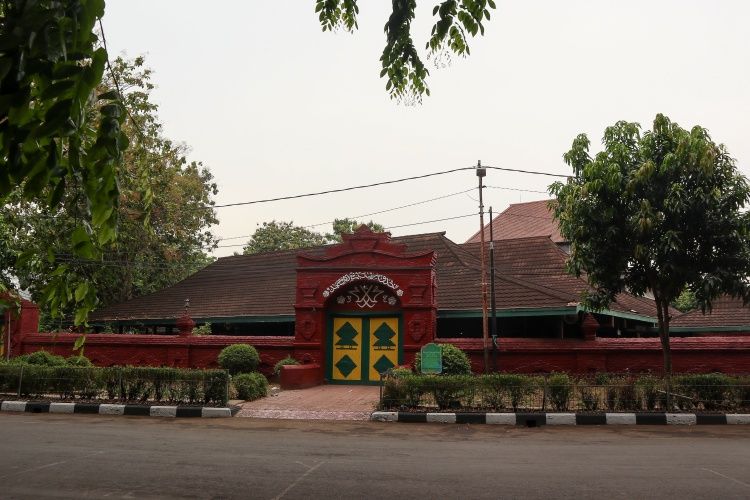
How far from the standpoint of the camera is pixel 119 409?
40.6 feet

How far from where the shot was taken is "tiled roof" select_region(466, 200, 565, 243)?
3153cm

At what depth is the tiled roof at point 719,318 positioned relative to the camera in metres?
20.7

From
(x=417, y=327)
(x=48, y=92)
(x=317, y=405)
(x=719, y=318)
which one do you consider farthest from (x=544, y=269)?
(x=48, y=92)

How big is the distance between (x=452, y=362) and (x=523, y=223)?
19753mm

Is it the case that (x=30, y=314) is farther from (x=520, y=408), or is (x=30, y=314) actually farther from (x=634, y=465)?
(x=634, y=465)

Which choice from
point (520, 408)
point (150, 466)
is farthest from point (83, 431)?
point (520, 408)

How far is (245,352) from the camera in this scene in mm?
17094

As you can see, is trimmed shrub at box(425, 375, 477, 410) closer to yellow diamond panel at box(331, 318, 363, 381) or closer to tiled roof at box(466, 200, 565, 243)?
yellow diamond panel at box(331, 318, 363, 381)

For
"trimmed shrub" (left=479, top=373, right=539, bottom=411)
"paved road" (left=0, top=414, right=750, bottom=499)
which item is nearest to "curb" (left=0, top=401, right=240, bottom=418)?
"paved road" (left=0, top=414, right=750, bottom=499)

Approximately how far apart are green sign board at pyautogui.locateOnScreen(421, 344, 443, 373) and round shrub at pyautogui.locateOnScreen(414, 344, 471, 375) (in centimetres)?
40

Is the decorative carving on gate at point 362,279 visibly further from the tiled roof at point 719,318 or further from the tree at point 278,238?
the tree at point 278,238

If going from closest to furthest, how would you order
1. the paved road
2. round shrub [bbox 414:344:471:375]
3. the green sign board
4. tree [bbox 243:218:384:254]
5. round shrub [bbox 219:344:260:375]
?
1. the paved road
2. the green sign board
3. round shrub [bbox 414:344:471:375]
4. round shrub [bbox 219:344:260:375]
5. tree [bbox 243:218:384:254]

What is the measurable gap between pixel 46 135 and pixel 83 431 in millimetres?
8788

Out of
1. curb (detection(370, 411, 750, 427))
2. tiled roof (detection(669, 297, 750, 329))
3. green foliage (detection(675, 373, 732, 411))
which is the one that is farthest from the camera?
tiled roof (detection(669, 297, 750, 329))
